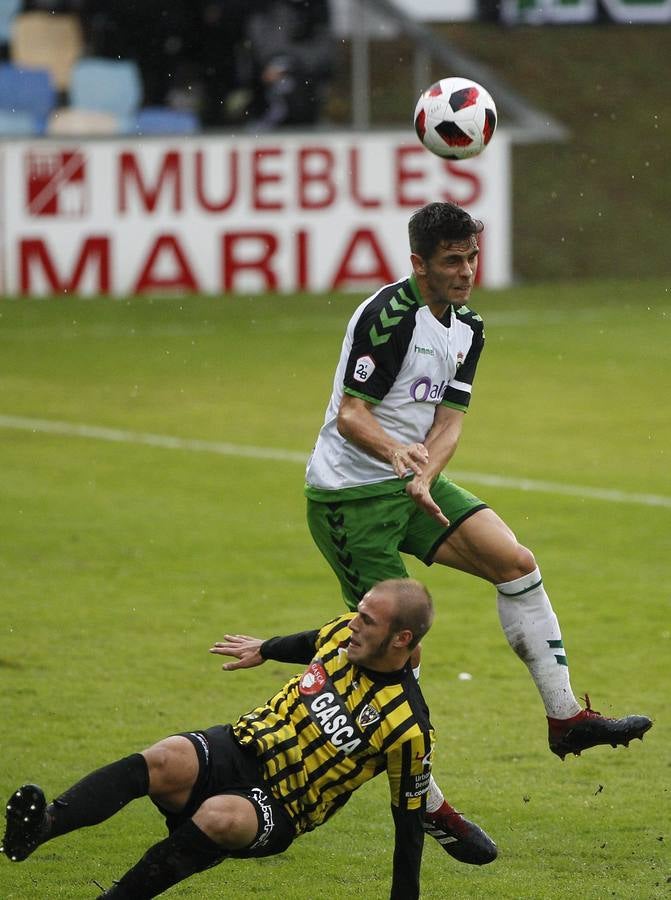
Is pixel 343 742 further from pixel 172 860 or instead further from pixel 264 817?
pixel 172 860

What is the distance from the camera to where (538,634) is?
20.4 ft

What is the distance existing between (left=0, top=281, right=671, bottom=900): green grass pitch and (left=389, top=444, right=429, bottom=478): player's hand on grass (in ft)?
4.29

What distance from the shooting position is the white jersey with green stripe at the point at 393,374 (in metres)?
6.00

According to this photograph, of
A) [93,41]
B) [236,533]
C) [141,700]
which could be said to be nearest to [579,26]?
[93,41]

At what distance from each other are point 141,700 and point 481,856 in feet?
7.39

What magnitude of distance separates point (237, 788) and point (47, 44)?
68.6 feet

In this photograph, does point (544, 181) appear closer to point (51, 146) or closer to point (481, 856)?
point (51, 146)

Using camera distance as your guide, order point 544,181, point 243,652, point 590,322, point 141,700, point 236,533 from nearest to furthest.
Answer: point 243,652 → point 141,700 → point 236,533 → point 590,322 → point 544,181

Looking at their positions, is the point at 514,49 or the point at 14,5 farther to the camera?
the point at 514,49

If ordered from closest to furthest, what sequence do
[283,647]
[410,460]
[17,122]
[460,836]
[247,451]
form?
[283,647]
[460,836]
[410,460]
[247,451]
[17,122]

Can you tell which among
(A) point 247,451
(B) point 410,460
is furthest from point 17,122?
(B) point 410,460

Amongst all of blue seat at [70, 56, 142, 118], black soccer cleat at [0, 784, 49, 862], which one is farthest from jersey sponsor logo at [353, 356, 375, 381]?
blue seat at [70, 56, 142, 118]

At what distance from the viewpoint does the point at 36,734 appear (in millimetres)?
6898

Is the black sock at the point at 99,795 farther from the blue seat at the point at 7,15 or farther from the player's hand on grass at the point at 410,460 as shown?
the blue seat at the point at 7,15
